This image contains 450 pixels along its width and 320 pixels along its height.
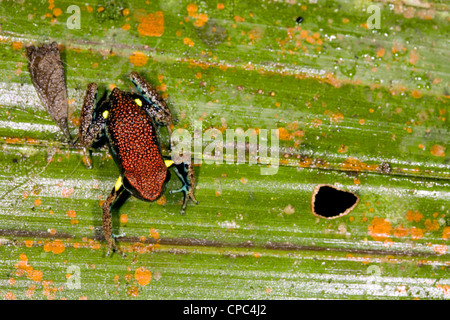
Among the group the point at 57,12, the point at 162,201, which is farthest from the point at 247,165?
the point at 57,12

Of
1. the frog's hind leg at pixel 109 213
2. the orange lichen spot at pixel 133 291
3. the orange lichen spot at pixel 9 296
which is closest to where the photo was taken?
the frog's hind leg at pixel 109 213

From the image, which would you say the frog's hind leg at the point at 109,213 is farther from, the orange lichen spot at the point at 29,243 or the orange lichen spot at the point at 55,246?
the orange lichen spot at the point at 29,243

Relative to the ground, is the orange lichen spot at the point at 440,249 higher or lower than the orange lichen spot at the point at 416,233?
lower

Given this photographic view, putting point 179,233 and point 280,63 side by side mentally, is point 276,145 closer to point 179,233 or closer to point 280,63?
point 280,63

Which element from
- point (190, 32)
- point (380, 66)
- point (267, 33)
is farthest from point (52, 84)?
point (380, 66)

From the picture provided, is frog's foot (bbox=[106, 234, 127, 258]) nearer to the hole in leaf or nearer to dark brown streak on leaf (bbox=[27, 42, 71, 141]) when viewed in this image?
dark brown streak on leaf (bbox=[27, 42, 71, 141])

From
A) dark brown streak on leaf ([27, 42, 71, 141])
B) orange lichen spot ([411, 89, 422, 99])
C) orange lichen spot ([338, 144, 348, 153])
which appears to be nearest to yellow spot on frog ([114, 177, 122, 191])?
dark brown streak on leaf ([27, 42, 71, 141])

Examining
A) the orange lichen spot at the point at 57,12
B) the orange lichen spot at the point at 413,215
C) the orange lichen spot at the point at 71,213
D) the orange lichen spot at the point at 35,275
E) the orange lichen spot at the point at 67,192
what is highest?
the orange lichen spot at the point at 57,12

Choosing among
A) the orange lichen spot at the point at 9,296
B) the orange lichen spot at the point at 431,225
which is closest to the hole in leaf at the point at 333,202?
the orange lichen spot at the point at 431,225
